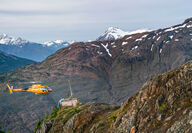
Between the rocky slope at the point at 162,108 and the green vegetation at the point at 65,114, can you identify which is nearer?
the rocky slope at the point at 162,108

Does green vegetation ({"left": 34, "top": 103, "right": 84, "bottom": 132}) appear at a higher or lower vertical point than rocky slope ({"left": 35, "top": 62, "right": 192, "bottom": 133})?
lower

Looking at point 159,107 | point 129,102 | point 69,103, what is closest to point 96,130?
point 129,102

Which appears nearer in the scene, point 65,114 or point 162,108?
point 162,108

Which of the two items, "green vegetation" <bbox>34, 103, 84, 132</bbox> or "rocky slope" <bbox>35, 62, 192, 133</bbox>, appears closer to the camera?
"rocky slope" <bbox>35, 62, 192, 133</bbox>

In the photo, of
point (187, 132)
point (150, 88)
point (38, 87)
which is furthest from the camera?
point (38, 87)

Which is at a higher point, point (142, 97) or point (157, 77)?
point (157, 77)

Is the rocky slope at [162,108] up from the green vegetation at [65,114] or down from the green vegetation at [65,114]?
up

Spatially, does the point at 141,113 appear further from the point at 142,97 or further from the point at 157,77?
the point at 157,77

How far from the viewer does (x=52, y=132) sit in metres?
51.6

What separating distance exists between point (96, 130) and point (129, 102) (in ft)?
25.2

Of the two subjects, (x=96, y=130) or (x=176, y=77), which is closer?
(x=176, y=77)

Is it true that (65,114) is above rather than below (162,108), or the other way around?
below

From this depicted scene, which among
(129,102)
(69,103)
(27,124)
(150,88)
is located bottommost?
(27,124)

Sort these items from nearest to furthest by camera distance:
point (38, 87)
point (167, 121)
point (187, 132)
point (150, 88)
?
point (187, 132)
point (167, 121)
point (150, 88)
point (38, 87)
